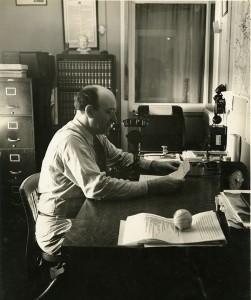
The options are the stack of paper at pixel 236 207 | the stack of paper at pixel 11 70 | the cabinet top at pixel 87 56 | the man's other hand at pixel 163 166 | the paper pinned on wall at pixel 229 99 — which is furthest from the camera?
the cabinet top at pixel 87 56

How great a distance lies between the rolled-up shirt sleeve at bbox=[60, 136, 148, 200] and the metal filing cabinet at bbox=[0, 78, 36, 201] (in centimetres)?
262

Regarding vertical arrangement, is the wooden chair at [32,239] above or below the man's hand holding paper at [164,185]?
below

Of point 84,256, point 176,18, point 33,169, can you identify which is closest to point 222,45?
point 176,18

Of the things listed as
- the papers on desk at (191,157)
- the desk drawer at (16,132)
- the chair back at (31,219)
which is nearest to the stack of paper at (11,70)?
the desk drawer at (16,132)

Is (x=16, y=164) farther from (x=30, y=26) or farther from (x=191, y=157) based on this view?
(x=191, y=157)

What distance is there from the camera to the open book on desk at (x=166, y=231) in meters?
1.38

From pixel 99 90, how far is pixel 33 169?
267 centimetres

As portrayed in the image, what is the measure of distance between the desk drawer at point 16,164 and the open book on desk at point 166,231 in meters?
3.16

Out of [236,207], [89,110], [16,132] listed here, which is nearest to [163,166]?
[89,110]

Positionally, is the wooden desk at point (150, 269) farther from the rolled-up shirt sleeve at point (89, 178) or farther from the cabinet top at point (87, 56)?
the cabinet top at point (87, 56)

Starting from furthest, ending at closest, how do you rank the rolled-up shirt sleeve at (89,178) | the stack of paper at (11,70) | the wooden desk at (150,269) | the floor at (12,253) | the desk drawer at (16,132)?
1. the desk drawer at (16,132)
2. the stack of paper at (11,70)
3. the floor at (12,253)
4. the rolled-up shirt sleeve at (89,178)
5. the wooden desk at (150,269)

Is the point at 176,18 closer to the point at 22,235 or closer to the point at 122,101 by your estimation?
the point at 122,101

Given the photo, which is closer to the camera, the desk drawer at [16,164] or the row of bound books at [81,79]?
the desk drawer at [16,164]

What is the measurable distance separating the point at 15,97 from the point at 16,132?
1.25ft
